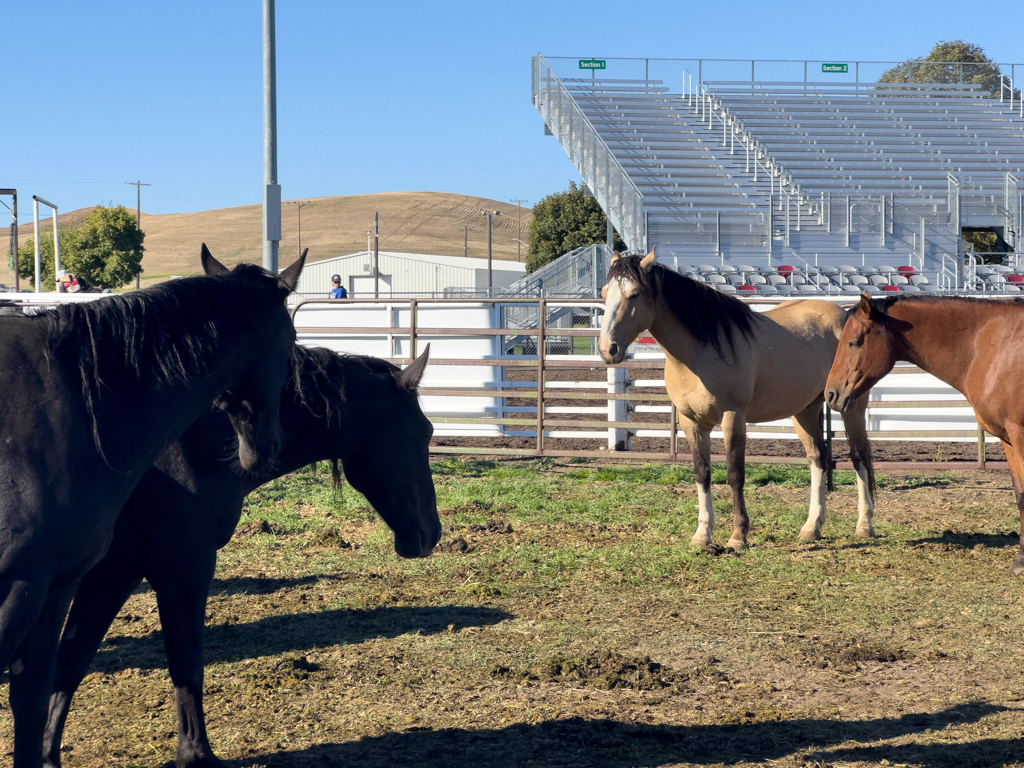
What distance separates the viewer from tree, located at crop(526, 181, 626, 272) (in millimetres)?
44469

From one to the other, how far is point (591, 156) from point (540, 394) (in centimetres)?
1935

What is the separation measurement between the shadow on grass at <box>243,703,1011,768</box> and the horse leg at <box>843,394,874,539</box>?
3.44m

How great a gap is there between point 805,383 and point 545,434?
14.5 feet

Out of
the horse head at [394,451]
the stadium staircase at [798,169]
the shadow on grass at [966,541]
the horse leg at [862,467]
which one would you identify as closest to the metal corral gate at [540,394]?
the horse leg at [862,467]

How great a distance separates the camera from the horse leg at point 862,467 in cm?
700

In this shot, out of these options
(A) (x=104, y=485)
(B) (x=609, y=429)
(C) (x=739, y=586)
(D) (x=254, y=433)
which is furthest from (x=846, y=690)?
(B) (x=609, y=429)

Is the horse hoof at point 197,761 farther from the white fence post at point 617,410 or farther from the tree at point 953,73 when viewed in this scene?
the tree at point 953,73

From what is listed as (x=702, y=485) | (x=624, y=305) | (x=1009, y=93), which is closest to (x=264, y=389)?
(x=624, y=305)

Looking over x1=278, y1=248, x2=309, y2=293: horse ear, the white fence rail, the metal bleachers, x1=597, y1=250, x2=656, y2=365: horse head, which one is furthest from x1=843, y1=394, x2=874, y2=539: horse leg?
the metal bleachers

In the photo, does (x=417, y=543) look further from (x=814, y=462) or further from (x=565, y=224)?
(x=565, y=224)

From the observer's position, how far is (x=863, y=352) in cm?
602

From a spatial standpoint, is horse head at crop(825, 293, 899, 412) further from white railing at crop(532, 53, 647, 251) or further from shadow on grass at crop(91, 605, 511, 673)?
white railing at crop(532, 53, 647, 251)

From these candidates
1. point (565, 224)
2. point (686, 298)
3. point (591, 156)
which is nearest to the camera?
point (686, 298)

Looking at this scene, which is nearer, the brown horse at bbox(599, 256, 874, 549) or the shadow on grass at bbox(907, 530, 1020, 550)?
the brown horse at bbox(599, 256, 874, 549)
